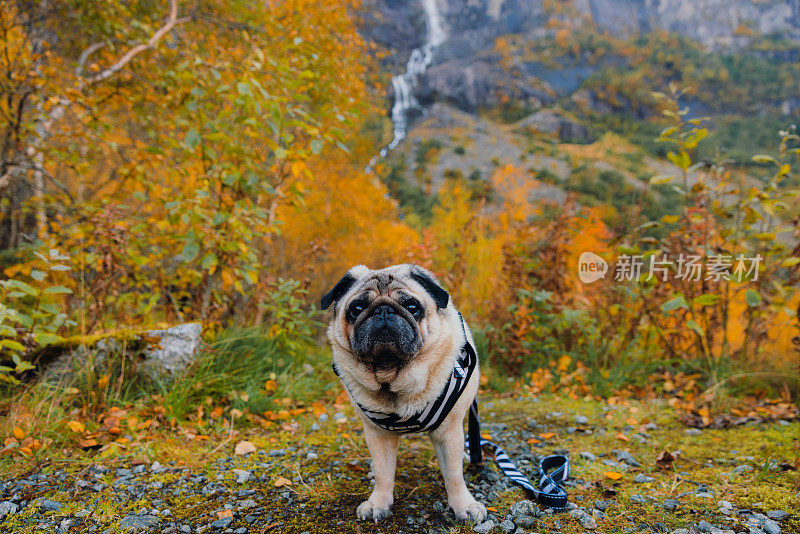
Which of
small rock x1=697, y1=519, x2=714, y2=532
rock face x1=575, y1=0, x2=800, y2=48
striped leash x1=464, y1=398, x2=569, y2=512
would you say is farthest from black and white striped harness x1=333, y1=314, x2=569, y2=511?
rock face x1=575, y1=0, x2=800, y2=48

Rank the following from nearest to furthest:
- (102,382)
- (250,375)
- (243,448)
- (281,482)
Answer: (281,482)
(243,448)
(102,382)
(250,375)

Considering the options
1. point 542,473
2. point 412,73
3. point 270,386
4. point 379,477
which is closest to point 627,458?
point 542,473

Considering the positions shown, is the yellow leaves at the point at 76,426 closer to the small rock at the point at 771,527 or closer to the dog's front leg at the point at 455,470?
the dog's front leg at the point at 455,470

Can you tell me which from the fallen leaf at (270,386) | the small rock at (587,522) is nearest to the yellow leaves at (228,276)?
the fallen leaf at (270,386)

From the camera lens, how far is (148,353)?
3670 mm

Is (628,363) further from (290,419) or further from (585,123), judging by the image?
(585,123)

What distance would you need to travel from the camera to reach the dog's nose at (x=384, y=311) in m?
1.87

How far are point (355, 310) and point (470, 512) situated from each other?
1.27 metres

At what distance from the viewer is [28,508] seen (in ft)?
7.11

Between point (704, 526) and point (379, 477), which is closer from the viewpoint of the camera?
point (704, 526)

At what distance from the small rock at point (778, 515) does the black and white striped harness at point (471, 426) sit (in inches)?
41.1

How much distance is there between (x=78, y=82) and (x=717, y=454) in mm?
7124

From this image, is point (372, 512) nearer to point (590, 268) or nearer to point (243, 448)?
point (243, 448)

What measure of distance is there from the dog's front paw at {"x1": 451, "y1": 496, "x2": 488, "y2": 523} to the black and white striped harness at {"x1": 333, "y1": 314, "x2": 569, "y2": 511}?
44 cm
